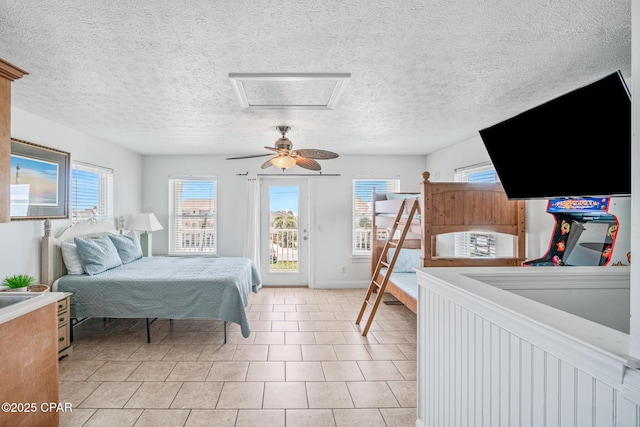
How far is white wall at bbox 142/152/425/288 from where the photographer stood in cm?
550

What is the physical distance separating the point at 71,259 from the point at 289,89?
3005 millimetres

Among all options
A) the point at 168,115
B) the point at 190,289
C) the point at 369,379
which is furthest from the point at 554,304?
the point at 168,115

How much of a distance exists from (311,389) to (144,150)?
4.39 meters

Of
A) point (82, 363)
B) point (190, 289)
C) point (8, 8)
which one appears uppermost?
point (8, 8)

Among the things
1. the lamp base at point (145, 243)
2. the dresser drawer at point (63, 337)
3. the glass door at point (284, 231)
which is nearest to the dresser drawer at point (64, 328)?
the dresser drawer at point (63, 337)

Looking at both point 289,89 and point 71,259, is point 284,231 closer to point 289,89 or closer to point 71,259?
point 71,259

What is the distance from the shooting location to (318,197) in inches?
222

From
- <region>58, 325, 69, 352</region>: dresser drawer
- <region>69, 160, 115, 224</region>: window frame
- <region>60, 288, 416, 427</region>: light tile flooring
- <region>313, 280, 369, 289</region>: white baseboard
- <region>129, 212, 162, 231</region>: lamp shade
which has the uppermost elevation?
<region>69, 160, 115, 224</region>: window frame

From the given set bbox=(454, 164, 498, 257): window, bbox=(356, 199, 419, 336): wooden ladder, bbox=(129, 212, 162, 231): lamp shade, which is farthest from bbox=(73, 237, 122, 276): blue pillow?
bbox=(454, 164, 498, 257): window

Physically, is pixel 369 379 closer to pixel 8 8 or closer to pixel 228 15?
pixel 228 15

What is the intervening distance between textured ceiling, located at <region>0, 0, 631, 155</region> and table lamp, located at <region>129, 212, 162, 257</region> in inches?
73.7

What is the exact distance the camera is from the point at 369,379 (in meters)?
2.62

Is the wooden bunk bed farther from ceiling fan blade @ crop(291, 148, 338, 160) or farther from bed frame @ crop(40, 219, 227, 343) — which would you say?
bed frame @ crop(40, 219, 227, 343)

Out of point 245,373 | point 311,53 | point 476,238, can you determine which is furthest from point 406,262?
point 311,53
